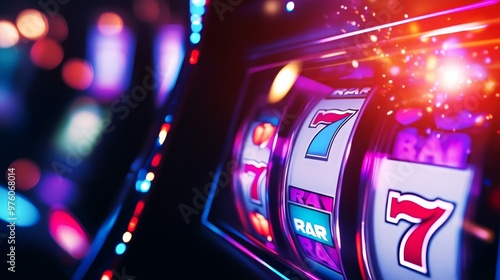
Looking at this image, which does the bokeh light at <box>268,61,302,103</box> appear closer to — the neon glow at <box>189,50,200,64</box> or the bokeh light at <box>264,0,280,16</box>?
the bokeh light at <box>264,0,280,16</box>

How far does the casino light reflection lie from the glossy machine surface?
44 centimetres

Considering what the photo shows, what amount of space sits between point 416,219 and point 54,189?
1.13 m

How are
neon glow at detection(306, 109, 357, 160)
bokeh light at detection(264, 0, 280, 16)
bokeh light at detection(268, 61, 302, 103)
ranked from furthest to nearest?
bokeh light at detection(264, 0, 280, 16) < bokeh light at detection(268, 61, 302, 103) < neon glow at detection(306, 109, 357, 160)

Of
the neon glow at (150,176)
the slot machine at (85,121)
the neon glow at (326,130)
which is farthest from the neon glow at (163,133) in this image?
the neon glow at (326,130)

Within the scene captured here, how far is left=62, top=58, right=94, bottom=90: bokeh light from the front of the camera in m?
1.46

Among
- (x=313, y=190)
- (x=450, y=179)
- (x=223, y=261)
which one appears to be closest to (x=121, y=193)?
(x=223, y=261)

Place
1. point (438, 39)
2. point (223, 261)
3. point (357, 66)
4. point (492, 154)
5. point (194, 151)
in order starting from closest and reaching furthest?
point (492, 154) < point (438, 39) < point (357, 66) < point (223, 261) < point (194, 151)

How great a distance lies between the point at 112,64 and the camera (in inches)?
59.3

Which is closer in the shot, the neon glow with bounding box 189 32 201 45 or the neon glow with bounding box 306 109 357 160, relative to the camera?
the neon glow with bounding box 306 109 357 160

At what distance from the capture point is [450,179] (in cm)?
75

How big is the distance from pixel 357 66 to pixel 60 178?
1008 millimetres

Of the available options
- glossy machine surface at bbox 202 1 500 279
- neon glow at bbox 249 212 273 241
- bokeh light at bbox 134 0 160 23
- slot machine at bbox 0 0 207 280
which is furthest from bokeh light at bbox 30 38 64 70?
neon glow at bbox 249 212 273 241

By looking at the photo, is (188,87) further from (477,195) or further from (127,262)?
(477,195)

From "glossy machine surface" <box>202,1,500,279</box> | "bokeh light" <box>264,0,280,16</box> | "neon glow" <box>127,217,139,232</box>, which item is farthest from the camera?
"neon glow" <box>127,217,139,232</box>
